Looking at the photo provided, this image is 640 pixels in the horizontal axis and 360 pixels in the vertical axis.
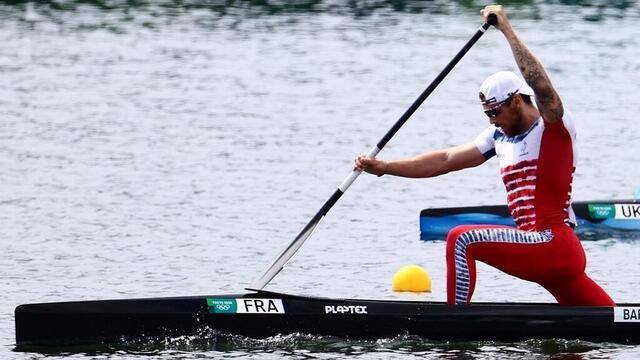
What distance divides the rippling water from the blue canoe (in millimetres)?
460

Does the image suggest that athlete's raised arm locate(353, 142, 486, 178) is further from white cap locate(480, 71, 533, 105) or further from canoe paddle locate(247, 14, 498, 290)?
white cap locate(480, 71, 533, 105)

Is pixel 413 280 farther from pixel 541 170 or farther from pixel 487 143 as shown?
pixel 541 170

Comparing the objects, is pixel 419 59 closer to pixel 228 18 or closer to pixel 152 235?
pixel 228 18

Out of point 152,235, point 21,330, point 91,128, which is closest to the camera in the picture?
point 21,330

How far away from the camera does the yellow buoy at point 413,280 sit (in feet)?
58.1

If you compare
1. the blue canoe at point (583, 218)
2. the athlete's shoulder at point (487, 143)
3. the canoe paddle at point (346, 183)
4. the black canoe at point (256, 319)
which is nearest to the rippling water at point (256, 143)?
the black canoe at point (256, 319)

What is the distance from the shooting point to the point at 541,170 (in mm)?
13914

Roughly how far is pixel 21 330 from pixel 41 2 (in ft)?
122

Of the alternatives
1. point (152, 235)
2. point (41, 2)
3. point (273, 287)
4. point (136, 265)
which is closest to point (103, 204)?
point (152, 235)

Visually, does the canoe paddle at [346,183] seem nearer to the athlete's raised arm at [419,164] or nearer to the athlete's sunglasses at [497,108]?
the athlete's raised arm at [419,164]

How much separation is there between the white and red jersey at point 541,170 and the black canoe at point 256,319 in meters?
0.89

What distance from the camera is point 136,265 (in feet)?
62.3

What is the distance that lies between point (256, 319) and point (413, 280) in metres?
3.47

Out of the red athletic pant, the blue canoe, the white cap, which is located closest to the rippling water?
the blue canoe
